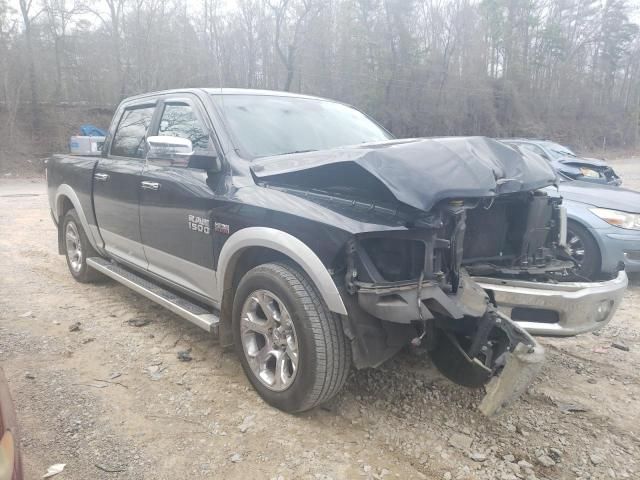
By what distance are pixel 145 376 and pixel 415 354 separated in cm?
188

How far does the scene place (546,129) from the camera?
4438 cm

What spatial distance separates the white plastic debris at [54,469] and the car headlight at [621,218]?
5.07 m

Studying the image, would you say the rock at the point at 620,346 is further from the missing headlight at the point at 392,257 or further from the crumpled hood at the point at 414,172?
the missing headlight at the point at 392,257

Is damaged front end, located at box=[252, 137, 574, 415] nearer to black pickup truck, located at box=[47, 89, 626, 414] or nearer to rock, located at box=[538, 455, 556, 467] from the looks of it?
black pickup truck, located at box=[47, 89, 626, 414]

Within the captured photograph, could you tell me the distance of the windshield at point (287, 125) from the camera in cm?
341

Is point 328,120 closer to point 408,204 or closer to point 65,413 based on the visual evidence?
point 408,204

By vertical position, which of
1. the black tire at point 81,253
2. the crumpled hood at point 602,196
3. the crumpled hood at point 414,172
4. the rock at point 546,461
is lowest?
the rock at point 546,461

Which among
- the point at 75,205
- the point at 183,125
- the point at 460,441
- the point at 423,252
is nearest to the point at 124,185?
the point at 183,125

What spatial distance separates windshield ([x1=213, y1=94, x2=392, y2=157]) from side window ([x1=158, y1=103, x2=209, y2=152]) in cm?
22

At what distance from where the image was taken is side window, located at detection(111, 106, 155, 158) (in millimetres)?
4277

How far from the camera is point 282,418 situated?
9.57 feet

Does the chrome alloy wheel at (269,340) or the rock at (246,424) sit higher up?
the chrome alloy wheel at (269,340)

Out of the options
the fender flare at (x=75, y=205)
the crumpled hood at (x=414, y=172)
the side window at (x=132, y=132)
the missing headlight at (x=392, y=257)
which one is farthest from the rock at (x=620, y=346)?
the fender flare at (x=75, y=205)

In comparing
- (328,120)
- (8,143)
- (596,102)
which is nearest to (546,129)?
(596,102)
